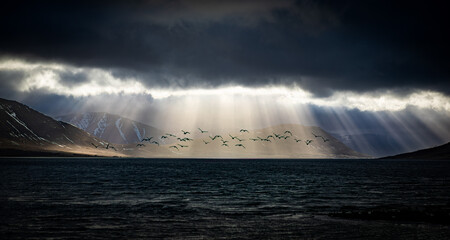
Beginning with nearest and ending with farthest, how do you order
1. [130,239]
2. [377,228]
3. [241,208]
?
[130,239]
[377,228]
[241,208]

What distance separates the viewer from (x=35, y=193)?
6888cm

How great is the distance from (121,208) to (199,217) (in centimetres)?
1210

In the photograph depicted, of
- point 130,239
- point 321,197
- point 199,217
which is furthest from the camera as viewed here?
A: point 321,197

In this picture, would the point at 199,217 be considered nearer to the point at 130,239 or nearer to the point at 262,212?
Result: the point at 262,212

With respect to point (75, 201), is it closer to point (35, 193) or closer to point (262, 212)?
point (35, 193)

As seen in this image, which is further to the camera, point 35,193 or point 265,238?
point 35,193

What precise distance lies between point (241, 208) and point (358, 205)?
54.3ft

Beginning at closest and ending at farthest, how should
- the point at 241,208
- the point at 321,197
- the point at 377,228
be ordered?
the point at 377,228, the point at 241,208, the point at 321,197

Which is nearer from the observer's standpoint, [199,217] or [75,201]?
[199,217]

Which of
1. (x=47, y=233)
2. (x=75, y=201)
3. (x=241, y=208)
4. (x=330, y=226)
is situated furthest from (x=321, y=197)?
(x=47, y=233)

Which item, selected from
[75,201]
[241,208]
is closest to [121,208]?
[75,201]

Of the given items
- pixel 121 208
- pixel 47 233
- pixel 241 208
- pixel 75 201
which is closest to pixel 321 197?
pixel 241 208

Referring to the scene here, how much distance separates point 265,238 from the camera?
116 feet

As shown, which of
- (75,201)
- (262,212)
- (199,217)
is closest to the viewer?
(199,217)
